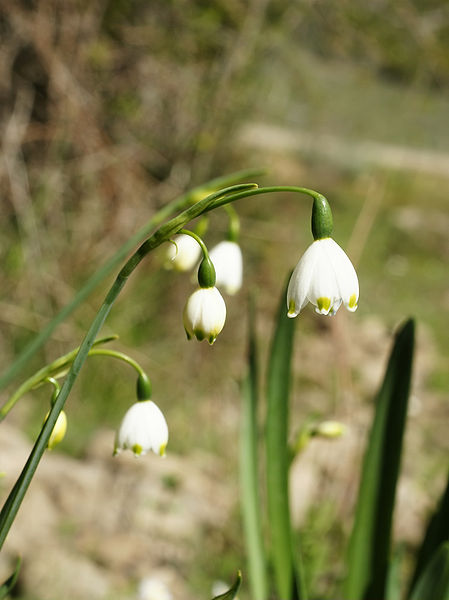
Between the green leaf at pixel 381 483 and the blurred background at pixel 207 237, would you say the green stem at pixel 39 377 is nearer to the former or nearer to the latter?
the green leaf at pixel 381 483

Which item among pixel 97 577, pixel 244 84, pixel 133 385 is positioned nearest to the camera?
pixel 97 577

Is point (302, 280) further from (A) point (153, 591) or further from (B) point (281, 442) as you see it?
(A) point (153, 591)

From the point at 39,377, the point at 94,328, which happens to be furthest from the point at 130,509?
the point at 94,328

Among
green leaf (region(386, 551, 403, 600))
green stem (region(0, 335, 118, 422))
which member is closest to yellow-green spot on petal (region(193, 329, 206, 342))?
green stem (region(0, 335, 118, 422))

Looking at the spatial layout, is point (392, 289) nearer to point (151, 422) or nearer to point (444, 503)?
point (444, 503)

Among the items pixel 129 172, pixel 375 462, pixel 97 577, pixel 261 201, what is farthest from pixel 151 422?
pixel 261 201

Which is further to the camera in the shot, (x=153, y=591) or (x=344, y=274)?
(x=153, y=591)

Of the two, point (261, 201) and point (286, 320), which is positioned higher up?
point (261, 201)
